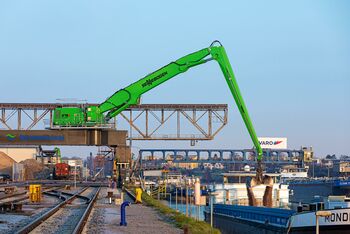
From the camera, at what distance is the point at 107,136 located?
6919 cm

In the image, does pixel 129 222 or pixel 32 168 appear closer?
pixel 129 222

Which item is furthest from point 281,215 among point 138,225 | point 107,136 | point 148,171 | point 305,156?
point 305,156

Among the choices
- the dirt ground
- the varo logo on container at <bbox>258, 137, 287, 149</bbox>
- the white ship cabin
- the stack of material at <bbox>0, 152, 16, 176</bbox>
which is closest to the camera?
the dirt ground

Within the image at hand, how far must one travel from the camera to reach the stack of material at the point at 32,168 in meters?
123

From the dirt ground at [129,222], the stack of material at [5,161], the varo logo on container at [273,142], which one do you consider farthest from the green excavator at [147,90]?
the stack of material at [5,161]

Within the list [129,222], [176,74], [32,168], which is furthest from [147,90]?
[32,168]

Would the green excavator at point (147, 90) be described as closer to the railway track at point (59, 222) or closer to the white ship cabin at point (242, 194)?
the white ship cabin at point (242, 194)

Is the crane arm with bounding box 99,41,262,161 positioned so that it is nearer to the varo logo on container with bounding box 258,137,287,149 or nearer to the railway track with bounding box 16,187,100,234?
the railway track with bounding box 16,187,100,234

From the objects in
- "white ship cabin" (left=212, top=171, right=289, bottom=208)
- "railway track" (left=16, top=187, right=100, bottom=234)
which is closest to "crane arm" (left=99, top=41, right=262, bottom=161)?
"white ship cabin" (left=212, top=171, right=289, bottom=208)

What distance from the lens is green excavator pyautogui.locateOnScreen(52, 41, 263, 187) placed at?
62.5 metres

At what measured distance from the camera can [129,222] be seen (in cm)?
3300

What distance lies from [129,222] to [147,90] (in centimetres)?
3392

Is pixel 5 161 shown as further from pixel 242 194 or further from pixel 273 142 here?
pixel 242 194

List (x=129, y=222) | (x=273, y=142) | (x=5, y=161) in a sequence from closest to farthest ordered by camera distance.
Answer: (x=129, y=222), (x=273, y=142), (x=5, y=161)
